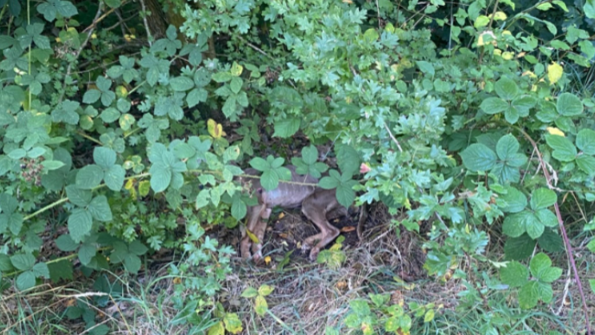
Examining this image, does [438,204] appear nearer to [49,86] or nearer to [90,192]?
[90,192]

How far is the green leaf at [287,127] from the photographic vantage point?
2.11 metres

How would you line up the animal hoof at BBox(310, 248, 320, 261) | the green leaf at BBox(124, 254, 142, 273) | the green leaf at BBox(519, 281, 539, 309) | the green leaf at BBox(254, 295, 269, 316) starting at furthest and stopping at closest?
the animal hoof at BBox(310, 248, 320, 261) → the green leaf at BBox(124, 254, 142, 273) → the green leaf at BBox(254, 295, 269, 316) → the green leaf at BBox(519, 281, 539, 309)

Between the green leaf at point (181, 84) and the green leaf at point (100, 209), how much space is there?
0.55 meters

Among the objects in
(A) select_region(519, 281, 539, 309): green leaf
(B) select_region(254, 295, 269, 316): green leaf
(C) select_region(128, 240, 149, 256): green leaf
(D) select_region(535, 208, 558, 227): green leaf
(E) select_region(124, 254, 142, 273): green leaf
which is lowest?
(B) select_region(254, 295, 269, 316): green leaf

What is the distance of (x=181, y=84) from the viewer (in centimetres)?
212

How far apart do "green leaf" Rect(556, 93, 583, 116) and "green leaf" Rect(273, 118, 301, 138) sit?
0.99m

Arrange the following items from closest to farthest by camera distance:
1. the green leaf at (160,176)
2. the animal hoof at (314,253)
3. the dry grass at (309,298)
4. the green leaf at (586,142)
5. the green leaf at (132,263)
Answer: the green leaf at (586,142) < the green leaf at (160,176) < the dry grass at (309,298) < the green leaf at (132,263) < the animal hoof at (314,253)

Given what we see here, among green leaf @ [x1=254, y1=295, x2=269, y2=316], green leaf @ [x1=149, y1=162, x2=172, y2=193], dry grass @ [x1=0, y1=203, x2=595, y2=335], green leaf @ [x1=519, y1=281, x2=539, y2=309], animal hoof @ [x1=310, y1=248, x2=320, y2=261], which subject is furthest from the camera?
animal hoof @ [x1=310, y1=248, x2=320, y2=261]

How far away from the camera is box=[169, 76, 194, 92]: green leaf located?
2117 millimetres

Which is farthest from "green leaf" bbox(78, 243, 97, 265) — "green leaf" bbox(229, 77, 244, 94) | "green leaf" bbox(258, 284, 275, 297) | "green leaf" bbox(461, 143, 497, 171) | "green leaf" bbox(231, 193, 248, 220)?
"green leaf" bbox(461, 143, 497, 171)

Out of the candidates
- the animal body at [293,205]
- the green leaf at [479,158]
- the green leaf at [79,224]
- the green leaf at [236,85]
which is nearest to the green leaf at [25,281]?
the green leaf at [79,224]

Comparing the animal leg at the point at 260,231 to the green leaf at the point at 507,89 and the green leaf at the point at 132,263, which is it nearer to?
the green leaf at the point at 132,263

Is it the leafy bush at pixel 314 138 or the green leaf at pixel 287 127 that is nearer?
the leafy bush at pixel 314 138

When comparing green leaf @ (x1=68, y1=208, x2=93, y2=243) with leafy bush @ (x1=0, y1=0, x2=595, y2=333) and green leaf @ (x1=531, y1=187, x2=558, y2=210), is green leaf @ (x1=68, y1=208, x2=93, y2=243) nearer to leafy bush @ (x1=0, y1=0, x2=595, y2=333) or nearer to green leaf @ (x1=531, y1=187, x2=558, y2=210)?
leafy bush @ (x1=0, y1=0, x2=595, y2=333)
